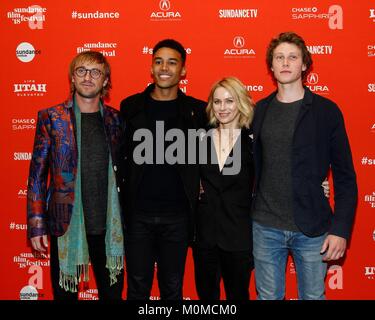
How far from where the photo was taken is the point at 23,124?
3.49 metres

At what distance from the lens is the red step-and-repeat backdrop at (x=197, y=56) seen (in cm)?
331

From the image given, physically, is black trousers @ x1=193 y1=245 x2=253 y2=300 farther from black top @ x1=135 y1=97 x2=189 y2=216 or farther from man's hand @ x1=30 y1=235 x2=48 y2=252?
man's hand @ x1=30 y1=235 x2=48 y2=252

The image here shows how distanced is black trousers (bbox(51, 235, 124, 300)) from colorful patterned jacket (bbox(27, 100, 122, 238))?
13 cm

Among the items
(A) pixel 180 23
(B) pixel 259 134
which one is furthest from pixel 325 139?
(A) pixel 180 23

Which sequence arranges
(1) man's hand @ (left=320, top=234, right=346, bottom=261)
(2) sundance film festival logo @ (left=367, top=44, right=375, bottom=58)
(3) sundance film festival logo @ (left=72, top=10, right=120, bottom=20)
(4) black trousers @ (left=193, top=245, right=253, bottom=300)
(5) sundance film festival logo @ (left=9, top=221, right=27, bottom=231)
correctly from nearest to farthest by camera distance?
(1) man's hand @ (left=320, top=234, right=346, bottom=261), (4) black trousers @ (left=193, top=245, right=253, bottom=300), (2) sundance film festival logo @ (left=367, top=44, right=375, bottom=58), (3) sundance film festival logo @ (left=72, top=10, right=120, bottom=20), (5) sundance film festival logo @ (left=9, top=221, right=27, bottom=231)

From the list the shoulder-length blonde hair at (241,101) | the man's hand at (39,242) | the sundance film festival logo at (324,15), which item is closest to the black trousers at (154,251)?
the man's hand at (39,242)

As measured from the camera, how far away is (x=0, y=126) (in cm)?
349

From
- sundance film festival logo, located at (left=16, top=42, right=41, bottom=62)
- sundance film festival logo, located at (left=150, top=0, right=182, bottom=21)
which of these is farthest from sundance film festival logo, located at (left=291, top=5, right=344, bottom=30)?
sundance film festival logo, located at (left=16, top=42, right=41, bottom=62)

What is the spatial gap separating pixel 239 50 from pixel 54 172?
5.57 ft

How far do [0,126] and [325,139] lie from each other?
8.29 ft

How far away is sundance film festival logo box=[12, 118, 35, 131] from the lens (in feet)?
11.4

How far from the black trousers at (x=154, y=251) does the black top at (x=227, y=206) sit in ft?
0.53

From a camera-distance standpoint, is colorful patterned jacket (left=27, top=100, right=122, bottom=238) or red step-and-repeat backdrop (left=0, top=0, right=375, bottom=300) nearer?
colorful patterned jacket (left=27, top=100, right=122, bottom=238)
